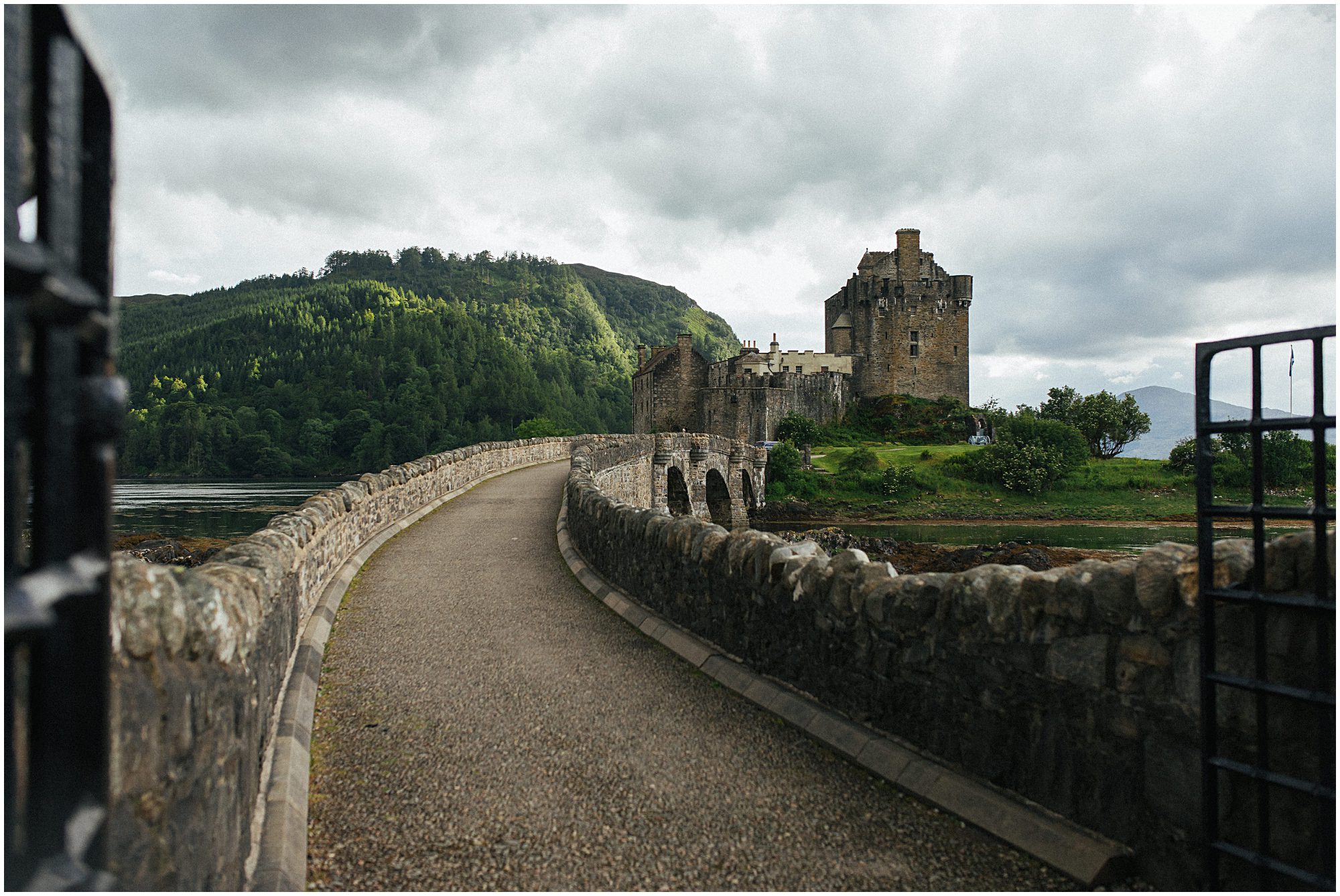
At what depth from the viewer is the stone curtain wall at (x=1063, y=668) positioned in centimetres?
271

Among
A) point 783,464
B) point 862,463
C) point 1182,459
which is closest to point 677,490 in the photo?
point 783,464

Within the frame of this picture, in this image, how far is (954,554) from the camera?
25.4m

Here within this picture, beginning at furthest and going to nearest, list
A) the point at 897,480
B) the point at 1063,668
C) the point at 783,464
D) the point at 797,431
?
the point at 797,431 → the point at 783,464 → the point at 897,480 → the point at 1063,668

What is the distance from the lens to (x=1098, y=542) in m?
32.3

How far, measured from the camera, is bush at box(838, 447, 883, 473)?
45625 millimetres

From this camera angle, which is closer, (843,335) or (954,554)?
(954,554)

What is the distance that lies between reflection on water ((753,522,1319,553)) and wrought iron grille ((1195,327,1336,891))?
30.3 metres

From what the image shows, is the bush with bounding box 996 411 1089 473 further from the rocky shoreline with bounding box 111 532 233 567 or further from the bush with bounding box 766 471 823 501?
the rocky shoreline with bounding box 111 532 233 567

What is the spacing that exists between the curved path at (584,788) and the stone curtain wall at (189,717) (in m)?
0.63


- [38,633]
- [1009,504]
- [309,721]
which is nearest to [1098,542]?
[1009,504]

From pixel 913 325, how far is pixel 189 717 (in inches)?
2302

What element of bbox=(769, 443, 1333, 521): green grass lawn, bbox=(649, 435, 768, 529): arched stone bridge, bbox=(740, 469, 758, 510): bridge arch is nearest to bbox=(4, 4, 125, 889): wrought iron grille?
bbox=(649, 435, 768, 529): arched stone bridge

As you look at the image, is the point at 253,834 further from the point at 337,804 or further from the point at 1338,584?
the point at 1338,584

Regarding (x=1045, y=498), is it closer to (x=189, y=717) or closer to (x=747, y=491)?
(x=747, y=491)
